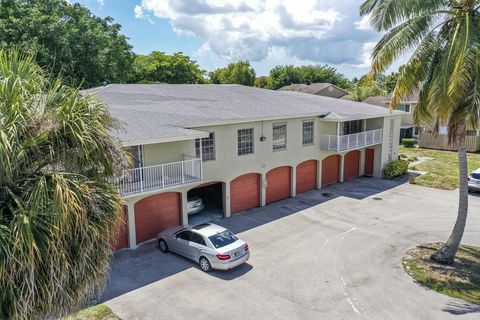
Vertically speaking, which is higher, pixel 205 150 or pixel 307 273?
pixel 205 150

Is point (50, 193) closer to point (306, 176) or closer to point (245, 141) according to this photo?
point (245, 141)

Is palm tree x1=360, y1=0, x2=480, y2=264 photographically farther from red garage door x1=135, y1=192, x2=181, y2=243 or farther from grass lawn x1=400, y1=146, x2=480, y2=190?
grass lawn x1=400, y1=146, x2=480, y2=190

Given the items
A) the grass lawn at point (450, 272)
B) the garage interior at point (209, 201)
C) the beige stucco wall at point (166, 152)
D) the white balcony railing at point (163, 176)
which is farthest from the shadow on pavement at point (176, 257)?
the grass lawn at point (450, 272)

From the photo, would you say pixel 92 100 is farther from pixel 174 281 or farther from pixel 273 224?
pixel 273 224

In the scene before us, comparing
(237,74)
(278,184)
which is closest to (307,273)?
(278,184)

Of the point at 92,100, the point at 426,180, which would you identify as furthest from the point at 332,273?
the point at 426,180
